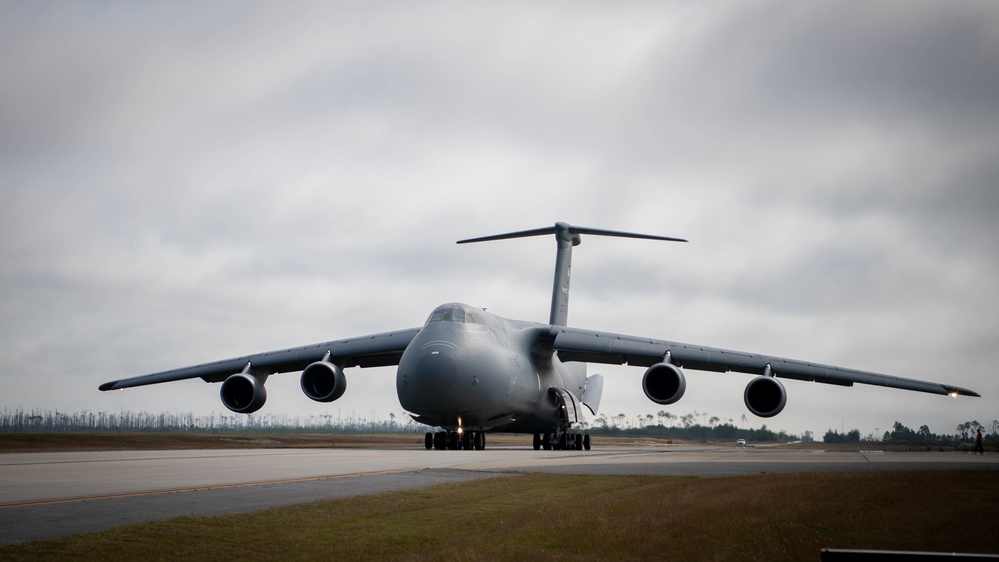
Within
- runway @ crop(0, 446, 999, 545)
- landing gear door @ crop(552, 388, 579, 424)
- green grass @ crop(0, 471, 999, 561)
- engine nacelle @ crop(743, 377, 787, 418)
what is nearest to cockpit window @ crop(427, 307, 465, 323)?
landing gear door @ crop(552, 388, 579, 424)

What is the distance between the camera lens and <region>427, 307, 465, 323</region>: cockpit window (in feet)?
82.9

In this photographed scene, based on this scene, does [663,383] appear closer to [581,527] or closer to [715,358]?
[715,358]

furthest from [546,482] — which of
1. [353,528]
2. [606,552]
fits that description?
[606,552]

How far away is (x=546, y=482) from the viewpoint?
11766 mm

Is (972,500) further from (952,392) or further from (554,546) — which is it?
(952,392)

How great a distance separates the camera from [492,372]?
24953 millimetres

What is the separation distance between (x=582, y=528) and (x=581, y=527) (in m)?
0.05

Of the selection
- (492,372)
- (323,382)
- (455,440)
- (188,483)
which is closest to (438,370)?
(492,372)

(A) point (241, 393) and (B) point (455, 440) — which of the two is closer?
(B) point (455, 440)

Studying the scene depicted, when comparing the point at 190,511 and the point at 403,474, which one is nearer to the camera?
the point at 190,511

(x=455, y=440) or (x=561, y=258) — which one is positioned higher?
(x=561, y=258)

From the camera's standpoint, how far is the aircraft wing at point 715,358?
94.1 ft

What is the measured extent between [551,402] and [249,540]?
24.9 meters

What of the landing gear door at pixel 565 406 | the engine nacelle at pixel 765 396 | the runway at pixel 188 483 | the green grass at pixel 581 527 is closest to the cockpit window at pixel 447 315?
the landing gear door at pixel 565 406
